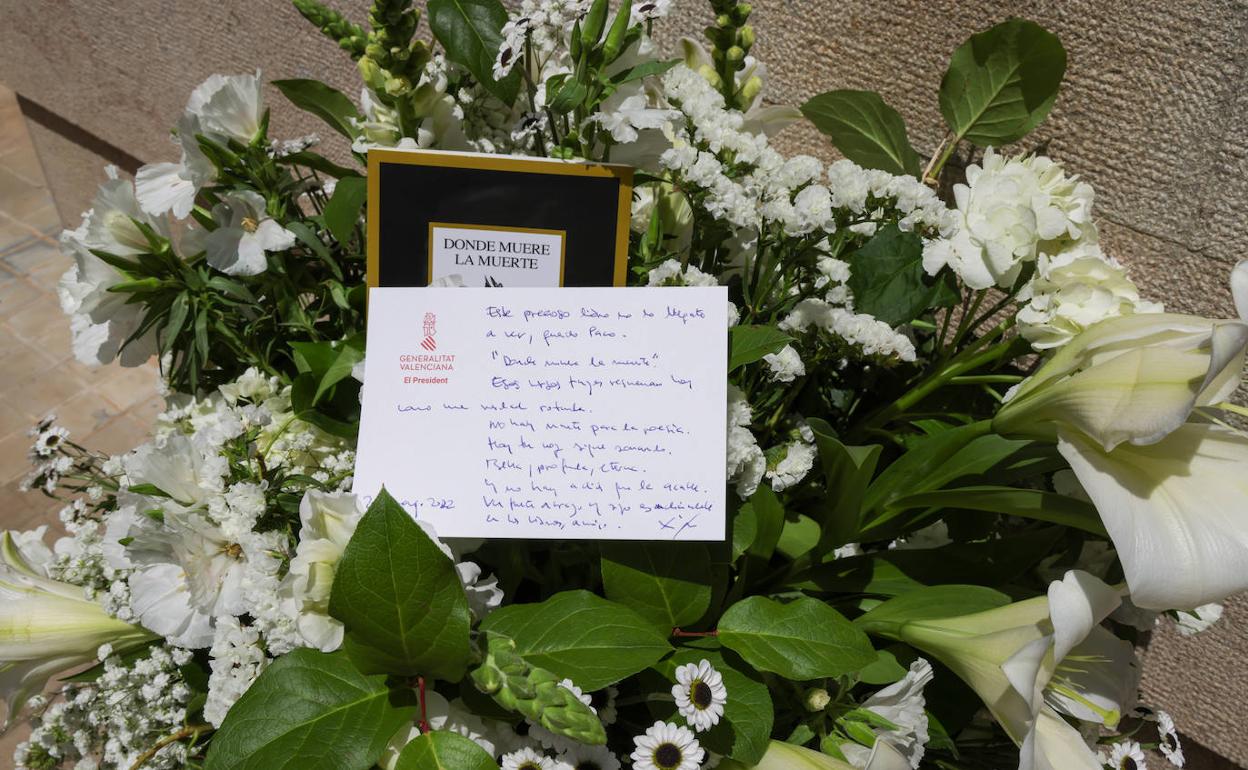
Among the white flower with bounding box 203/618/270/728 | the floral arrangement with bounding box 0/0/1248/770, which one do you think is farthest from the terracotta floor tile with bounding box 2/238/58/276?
the white flower with bounding box 203/618/270/728

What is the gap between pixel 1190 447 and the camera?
24.4 inches

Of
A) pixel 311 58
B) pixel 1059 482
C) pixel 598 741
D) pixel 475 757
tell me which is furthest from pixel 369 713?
pixel 311 58

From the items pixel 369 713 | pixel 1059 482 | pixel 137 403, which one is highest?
pixel 1059 482

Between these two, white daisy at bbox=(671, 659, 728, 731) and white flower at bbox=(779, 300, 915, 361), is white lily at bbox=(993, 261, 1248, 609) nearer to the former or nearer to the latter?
white flower at bbox=(779, 300, 915, 361)

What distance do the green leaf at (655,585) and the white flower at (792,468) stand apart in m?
0.11

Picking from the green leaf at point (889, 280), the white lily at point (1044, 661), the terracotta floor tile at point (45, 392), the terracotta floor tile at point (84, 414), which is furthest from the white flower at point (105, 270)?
the terracotta floor tile at point (45, 392)

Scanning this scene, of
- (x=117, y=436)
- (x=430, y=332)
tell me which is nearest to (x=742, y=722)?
(x=430, y=332)

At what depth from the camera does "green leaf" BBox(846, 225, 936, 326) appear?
0.76m

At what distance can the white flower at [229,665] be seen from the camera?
0.67 m

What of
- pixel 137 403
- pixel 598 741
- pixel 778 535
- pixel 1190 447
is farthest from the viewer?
pixel 137 403

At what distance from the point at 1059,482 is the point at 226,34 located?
1670 millimetres

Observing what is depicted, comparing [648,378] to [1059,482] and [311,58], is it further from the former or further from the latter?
[311,58]

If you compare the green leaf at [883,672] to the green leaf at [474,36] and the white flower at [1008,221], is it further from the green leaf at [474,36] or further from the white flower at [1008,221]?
the green leaf at [474,36]

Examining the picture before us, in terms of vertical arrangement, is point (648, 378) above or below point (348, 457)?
above
